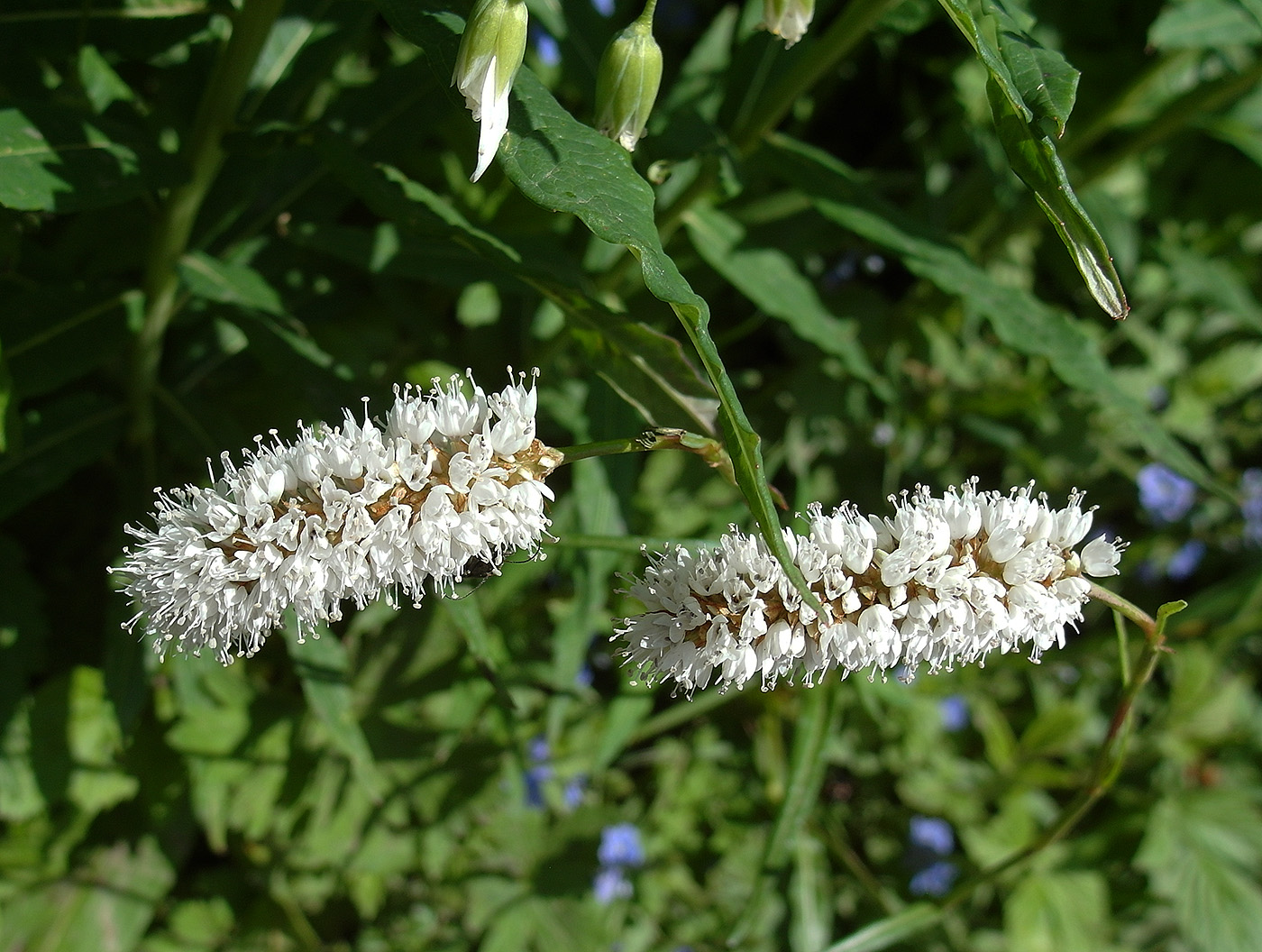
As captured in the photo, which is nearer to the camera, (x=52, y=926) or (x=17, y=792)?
(x=17, y=792)

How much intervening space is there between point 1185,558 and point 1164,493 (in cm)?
23

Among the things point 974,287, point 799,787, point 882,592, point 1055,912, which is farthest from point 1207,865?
point 882,592

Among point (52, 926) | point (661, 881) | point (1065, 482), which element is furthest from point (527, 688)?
point (1065, 482)

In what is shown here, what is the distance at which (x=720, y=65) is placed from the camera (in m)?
1.61

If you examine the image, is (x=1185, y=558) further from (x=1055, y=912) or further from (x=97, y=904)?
(x=97, y=904)

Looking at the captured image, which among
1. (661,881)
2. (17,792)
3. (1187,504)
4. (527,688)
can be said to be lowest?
(661,881)

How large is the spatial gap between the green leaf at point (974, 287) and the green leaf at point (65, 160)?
2.53ft

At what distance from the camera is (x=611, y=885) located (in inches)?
75.5

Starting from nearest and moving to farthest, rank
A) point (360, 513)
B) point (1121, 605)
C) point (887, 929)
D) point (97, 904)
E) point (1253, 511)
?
point (360, 513)
point (1121, 605)
point (887, 929)
point (97, 904)
point (1253, 511)

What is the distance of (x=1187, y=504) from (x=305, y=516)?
2.23 m

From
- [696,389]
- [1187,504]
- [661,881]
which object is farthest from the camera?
[1187,504]

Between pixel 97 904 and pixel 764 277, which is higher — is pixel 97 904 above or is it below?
below

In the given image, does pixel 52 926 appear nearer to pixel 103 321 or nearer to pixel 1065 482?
pixel 103 321

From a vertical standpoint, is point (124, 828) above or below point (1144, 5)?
below
